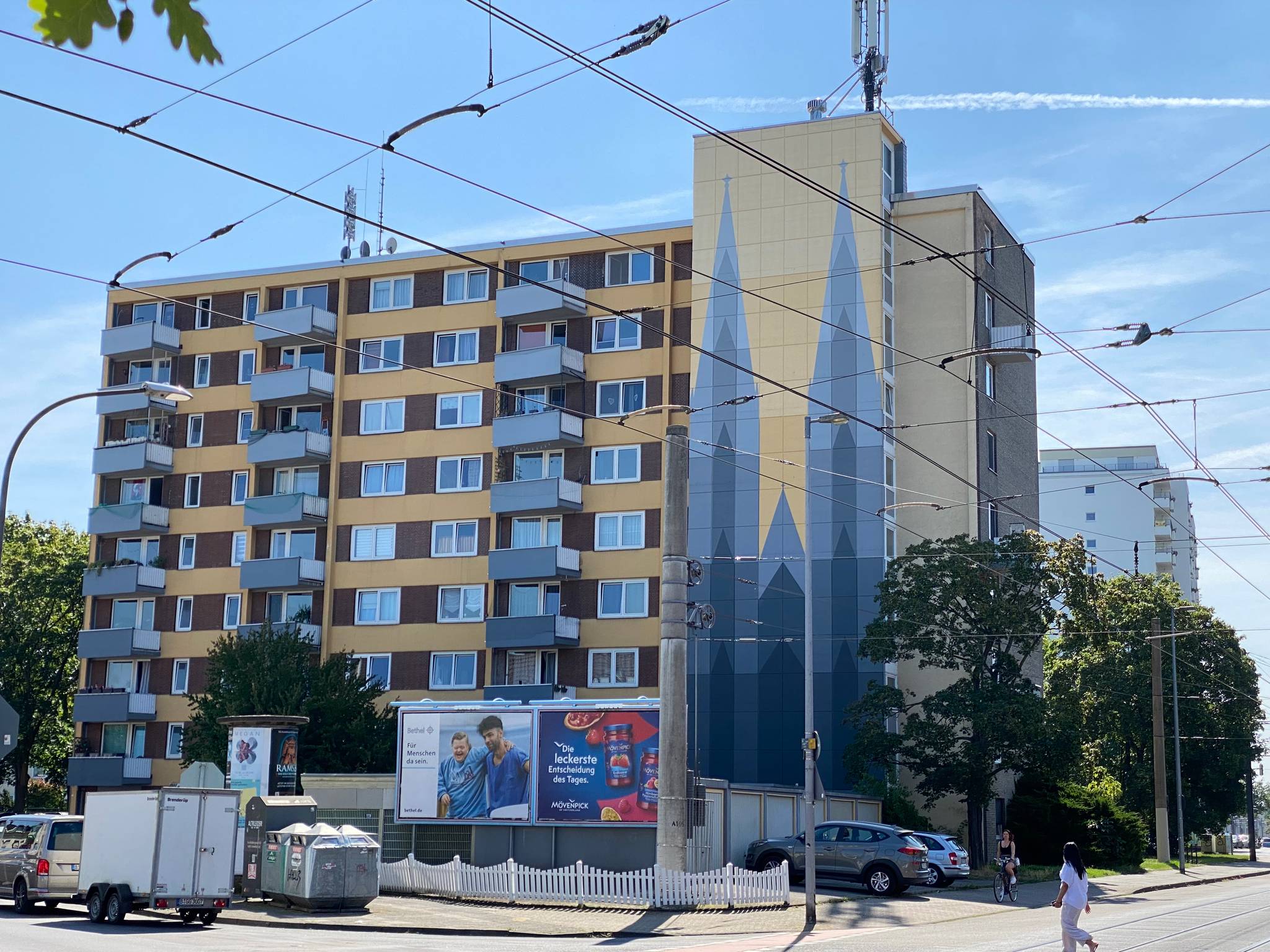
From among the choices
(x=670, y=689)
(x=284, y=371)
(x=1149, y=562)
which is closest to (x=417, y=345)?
(x=284, y=371)

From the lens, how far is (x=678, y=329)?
176ft

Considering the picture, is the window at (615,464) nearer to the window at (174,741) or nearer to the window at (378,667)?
the window at (378,667)

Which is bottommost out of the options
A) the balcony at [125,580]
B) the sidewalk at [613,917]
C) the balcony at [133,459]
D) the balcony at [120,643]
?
the sidewalk at [613,917]

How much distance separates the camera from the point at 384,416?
5647 cm

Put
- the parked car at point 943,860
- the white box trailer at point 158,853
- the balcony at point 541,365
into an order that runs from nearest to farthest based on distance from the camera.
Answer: the white box trailer at point 158,853, the parked car at point 943,860, the balcony at point 541,365

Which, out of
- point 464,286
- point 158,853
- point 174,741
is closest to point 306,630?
point 174,741

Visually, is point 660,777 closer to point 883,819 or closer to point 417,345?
point 883,819

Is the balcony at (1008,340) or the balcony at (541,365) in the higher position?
the balcony at (1008,340)

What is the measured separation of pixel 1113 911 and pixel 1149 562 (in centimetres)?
10375

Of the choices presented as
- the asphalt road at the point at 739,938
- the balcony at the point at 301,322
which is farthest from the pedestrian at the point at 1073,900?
the balcony at the point at 301,322

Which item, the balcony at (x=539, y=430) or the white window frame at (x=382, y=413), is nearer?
the balcony at (x=539, y=430)

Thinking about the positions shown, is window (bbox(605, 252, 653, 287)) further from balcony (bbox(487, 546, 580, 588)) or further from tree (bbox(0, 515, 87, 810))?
tree (bbox(0, 515, 87, 810))

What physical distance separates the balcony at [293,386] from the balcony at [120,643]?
10.2 metres

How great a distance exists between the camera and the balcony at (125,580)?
5784cm
